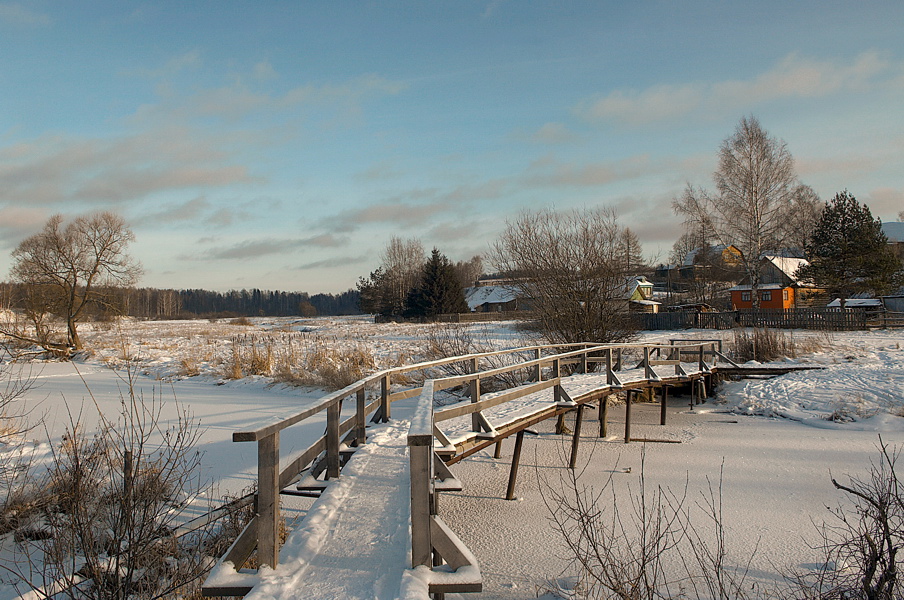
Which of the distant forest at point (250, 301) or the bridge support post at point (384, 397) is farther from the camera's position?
the distant forest at point (250, 301)

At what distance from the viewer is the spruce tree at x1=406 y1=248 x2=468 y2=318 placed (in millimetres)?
47562

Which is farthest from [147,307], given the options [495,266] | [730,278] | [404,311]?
[495,266]

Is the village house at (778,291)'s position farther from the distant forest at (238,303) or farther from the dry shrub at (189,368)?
the distant forest at (238,303)

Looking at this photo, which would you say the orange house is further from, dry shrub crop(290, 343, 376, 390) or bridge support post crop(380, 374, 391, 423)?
bridge support post crop(380, 374, 391, 423)

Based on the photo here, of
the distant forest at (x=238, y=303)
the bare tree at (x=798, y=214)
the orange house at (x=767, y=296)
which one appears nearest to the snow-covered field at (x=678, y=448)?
the bare tree at (x=798, y=214)

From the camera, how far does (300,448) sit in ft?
30.6

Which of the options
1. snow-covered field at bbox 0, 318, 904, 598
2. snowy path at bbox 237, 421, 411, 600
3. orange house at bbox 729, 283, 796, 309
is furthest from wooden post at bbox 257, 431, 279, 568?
orange house at bbox 729, 283, 796, 309

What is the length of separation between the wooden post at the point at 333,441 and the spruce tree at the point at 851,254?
3607 cm

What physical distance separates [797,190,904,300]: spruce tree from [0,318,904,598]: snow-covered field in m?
15.7

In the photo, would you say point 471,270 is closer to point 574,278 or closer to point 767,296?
point 767,296

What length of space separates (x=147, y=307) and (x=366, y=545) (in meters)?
122

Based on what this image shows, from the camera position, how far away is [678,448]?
34.1 ft

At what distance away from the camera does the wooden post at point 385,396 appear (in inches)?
270

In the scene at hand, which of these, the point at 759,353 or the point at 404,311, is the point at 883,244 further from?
the point at 404,311
